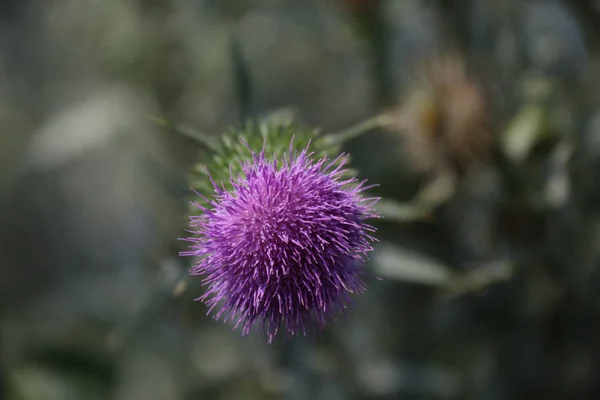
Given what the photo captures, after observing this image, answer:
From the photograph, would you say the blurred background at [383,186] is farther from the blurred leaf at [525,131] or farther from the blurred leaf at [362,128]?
the blurred leaf at [362,128]

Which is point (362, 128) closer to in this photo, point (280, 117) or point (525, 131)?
point (280, 117)

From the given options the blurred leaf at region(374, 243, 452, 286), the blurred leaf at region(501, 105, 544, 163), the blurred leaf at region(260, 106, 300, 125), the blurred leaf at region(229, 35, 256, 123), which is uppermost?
the blurred leaf at region(501, 105, 544, 163)

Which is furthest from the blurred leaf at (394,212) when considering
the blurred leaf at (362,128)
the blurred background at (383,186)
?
the blurred leaf at (362,128)

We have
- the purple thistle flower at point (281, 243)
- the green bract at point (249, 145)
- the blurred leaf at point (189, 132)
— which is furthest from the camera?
the green bract at point (249, 145)

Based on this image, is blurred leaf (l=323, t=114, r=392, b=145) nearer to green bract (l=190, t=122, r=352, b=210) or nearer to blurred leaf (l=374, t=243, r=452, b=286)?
green bract (l=190, t=122, r=352, b=210)

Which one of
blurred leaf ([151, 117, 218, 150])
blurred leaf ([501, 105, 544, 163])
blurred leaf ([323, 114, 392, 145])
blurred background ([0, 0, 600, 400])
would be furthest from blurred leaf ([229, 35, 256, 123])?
blurred leaf ([501, 105, 544, 163])

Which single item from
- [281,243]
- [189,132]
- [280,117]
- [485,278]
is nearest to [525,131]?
[485,278]

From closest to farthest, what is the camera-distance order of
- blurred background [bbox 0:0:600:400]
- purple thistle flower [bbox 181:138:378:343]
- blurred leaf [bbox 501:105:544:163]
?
purple thistle flower [bbox 181:138:378:343], blurred leaf [bbox 501:105:544:163], blurred background [bbox 0:0:600:400]
